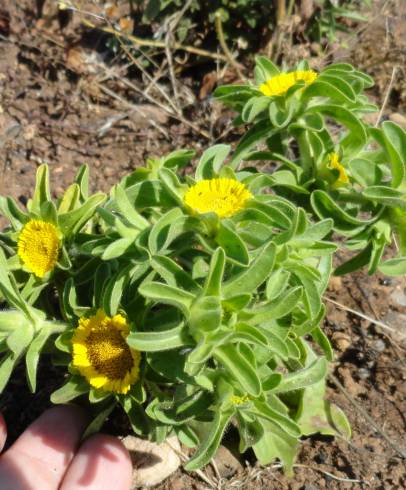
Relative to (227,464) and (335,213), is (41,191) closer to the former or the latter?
(335,213)

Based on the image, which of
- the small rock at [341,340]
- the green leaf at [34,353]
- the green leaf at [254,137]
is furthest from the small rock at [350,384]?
the green leaf at [34,353]

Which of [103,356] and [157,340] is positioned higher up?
[157,340]

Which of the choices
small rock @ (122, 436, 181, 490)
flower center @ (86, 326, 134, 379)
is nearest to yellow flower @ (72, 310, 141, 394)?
flower center @ (86, 326, 134, 379)

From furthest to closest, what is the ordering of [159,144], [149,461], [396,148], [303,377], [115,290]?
[159,144]
[149,461]
[303,377]
[396,148]
[115,290]

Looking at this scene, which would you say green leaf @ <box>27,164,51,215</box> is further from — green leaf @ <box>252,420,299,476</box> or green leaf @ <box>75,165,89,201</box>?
green leaf @ <box>252,420,299,476</box>

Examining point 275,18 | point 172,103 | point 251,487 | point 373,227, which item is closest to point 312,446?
point 251,487

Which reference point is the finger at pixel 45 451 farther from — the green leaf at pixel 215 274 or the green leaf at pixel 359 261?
the green leaf at pixel 359 261

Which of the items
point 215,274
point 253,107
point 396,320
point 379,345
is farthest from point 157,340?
point 396,320
